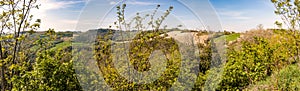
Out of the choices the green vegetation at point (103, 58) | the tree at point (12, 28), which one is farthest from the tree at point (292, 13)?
the tree at point (12, 28)

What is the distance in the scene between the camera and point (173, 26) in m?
4.91

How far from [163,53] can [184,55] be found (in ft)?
1.61

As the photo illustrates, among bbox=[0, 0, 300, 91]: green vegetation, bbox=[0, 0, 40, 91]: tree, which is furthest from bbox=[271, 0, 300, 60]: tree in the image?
bbox=[0, 0, 40, 91]: tree

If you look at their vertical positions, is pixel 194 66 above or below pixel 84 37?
below

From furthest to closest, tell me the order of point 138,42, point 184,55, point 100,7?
point 184,55
point 138,42
point 100,7

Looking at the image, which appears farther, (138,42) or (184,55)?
(184,55)

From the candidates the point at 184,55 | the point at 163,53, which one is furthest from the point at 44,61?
the point at 184,55

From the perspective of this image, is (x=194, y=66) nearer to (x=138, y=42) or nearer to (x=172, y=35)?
(x=172, y=35)

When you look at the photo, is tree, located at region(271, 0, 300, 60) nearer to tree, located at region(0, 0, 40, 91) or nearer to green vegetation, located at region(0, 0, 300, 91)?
green vegetation, located at region(0, 0, 300, 91)

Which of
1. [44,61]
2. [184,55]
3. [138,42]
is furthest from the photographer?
[184,55]

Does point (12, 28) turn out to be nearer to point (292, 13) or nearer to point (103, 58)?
point (103, 58)

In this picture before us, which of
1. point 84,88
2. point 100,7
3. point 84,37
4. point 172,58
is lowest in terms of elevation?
point 84,88

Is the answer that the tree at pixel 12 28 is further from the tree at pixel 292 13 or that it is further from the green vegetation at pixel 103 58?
the tree at pixel 292 13

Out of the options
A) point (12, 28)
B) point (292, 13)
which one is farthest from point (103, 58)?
point (292, 13)
